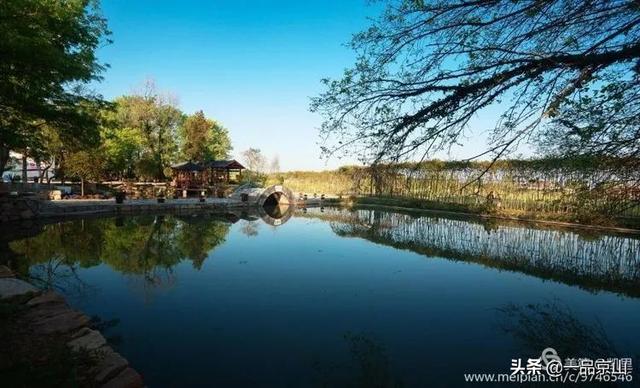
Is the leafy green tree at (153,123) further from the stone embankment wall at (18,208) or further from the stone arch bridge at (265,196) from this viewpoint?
the stone embankment wall at (18,208)

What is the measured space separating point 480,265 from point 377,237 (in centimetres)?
465

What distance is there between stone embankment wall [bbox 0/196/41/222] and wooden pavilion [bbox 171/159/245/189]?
14.4m

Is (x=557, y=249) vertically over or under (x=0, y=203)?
under

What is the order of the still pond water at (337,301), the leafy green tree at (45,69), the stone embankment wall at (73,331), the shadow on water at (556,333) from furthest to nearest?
the leafy green tree at (45,69)
the shadow on water at (556,333)
the still pond water at (337,301)
the stone embankment wall at (73,331)

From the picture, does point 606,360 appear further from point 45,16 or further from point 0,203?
point 0,203

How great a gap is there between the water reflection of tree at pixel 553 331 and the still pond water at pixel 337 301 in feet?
0.09

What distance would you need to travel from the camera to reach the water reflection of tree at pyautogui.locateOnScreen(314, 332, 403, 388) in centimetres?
394

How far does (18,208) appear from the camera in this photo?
13.7m

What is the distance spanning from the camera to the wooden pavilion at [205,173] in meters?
29.1

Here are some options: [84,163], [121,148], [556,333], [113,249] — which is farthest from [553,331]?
[121,148]

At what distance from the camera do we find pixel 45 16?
8875 millimetres

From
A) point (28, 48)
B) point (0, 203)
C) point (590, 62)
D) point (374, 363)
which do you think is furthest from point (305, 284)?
point (0, 203)

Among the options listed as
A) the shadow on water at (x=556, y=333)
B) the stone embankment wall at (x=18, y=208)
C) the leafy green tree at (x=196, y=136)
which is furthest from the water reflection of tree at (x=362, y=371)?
the leafy green tree at (x=196, y=136)

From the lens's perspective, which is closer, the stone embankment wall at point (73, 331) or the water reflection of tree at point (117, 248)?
the stone embankment wall at point (73, 331)
